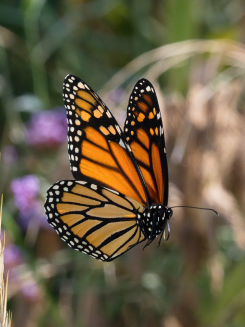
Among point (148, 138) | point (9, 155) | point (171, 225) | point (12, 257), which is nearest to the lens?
point (148, 138)

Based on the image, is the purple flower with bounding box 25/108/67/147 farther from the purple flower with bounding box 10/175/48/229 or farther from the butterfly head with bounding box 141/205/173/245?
the butterfly head with bounding box 141/205/173/245

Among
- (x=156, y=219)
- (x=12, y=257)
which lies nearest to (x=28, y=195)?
(x=12, y=257)

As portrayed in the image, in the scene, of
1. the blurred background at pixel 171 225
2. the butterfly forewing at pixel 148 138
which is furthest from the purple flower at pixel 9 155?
the butterfly forewing at pixel 148 138

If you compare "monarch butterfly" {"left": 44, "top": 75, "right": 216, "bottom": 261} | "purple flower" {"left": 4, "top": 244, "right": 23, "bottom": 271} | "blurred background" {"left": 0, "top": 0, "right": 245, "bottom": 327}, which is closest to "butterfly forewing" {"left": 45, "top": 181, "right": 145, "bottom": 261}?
"monarch butterfly" {"left": 44, "top": 75, "right": 216, "bottom": 261}

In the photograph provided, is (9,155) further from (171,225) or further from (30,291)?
(171,225)

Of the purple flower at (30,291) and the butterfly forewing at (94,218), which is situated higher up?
the butterfly forewing at (94,218)

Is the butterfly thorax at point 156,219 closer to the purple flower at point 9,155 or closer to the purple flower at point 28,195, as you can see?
the purple flower at point 28,195

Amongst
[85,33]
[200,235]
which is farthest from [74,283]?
[85,33]
